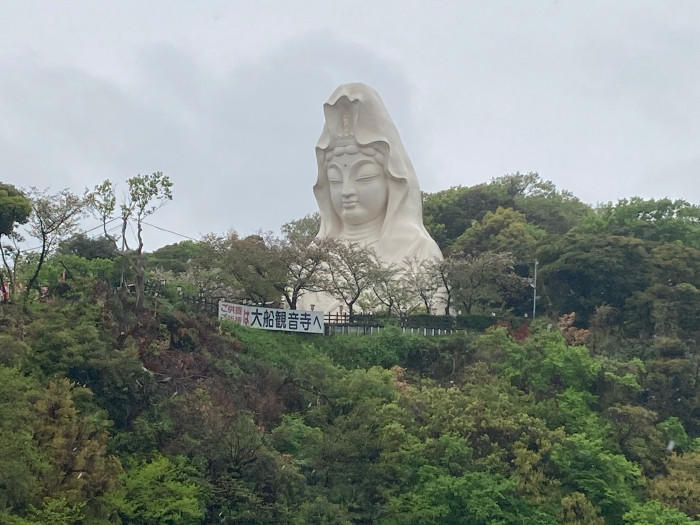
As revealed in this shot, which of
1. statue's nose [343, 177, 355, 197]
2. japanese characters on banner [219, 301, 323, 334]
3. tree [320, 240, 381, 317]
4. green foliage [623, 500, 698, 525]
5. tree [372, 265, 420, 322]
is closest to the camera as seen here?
green foliage [623, 500, 698, 525]

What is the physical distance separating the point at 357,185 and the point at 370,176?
398mm

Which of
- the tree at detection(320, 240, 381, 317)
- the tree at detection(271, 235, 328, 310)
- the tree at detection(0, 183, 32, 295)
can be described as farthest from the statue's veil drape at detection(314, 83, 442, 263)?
the tree at detection(0, 183, 32, 295)

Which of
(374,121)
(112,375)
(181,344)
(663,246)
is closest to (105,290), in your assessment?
(181,344)

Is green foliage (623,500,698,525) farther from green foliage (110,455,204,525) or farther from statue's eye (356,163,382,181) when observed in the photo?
statue's eye (356,163,382,181)

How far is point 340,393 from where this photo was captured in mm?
20062

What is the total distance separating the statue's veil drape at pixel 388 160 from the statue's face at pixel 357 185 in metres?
0.27

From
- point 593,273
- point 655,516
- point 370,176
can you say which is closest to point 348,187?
point 370,176

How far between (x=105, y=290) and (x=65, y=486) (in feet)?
20.7

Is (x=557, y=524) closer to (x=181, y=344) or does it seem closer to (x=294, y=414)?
(x=294, y=414)

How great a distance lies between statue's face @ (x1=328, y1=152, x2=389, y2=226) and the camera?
1165 inches

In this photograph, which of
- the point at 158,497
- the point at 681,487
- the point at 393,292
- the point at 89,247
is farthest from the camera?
the point at 89,247

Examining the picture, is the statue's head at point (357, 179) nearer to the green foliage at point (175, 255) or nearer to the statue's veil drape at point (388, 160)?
the statue's veil drape at point (388, 160)

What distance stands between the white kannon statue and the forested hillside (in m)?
1.88

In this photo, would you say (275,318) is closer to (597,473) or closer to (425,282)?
(425,282)
